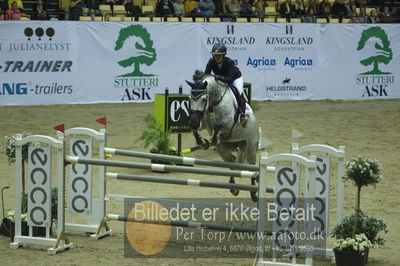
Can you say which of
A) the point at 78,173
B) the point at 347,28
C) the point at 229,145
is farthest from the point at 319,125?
the point at 78,173

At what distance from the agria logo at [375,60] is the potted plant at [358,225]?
49.2ft

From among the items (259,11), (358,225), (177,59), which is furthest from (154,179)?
(259,11)

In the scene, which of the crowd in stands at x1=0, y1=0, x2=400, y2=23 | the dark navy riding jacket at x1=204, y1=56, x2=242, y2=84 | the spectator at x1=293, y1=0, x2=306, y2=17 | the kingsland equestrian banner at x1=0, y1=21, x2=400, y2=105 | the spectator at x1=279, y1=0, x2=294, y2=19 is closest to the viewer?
the dark navy riding jacket at x1=204, y1=56, x2=242, y2=84

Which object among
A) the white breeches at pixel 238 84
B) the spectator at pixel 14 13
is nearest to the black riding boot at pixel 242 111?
the white breeches at pixel 238 84

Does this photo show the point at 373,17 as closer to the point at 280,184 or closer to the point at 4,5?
the point at 4,5

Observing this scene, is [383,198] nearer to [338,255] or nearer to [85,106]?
[338,255]

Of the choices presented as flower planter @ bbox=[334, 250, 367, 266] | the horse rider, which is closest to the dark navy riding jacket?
the horse rider

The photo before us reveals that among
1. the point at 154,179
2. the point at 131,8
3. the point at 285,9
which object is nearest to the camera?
the point at 154,179

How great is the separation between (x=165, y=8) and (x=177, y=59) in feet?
7.07

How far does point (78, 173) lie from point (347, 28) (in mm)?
14895

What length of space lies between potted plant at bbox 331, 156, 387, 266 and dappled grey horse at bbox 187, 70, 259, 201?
2.14m

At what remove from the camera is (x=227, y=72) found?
912 cm

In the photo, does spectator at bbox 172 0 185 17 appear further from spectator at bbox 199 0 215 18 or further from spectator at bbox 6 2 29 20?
spectator at bbox 6 2 29 20

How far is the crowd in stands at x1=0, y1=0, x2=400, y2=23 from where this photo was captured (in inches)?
731
